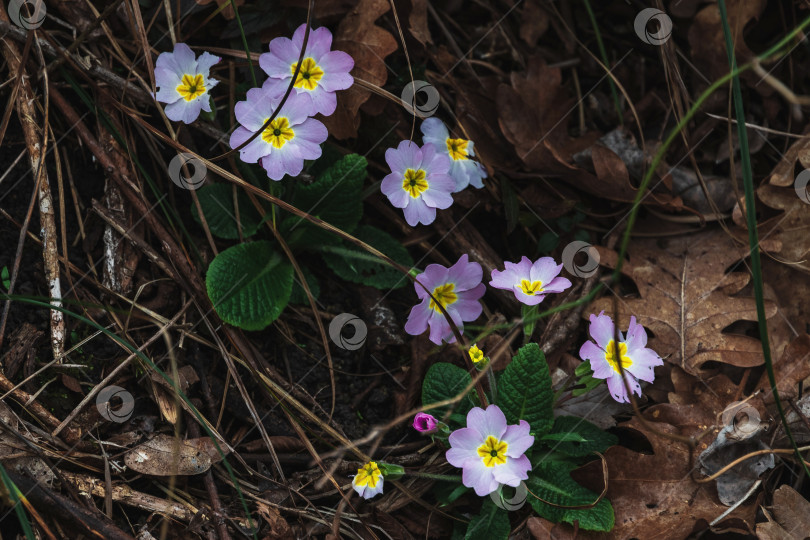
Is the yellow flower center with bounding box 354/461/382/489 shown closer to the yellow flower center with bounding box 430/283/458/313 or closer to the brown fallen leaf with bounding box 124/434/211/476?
the brown fallen leaf with bounding box 124/434/211/476

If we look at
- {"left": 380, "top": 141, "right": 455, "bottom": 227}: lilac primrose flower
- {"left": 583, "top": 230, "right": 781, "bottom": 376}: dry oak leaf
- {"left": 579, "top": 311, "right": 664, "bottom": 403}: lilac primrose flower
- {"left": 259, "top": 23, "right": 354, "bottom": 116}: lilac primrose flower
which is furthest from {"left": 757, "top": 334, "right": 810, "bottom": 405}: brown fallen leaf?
{"left": 259, "top": 23, "right": 354, "bottom": 116}: lilac primrose flower

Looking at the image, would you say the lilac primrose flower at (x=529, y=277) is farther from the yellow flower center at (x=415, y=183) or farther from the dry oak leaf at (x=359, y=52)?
the dry oak leaf at (x=359, y=52)

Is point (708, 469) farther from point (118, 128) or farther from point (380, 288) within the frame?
point (118, 128)

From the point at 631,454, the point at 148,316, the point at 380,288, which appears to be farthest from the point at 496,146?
the point at 148,316

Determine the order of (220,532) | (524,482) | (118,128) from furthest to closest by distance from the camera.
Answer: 1. (118,128)
2. (524,482)
3. (220,532)

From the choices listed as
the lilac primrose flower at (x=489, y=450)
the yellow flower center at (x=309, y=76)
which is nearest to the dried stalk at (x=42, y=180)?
the yellow flower center at (x=309, y=76)

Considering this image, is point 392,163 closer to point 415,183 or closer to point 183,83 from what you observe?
point 415,183
